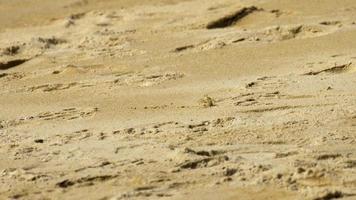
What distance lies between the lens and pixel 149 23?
8023 millimetres

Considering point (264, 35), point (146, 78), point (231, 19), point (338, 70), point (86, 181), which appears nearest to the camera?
point (86, 181)

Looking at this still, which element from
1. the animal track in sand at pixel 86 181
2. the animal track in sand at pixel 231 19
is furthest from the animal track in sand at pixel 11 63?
the animal track in sand at pixel 86 181

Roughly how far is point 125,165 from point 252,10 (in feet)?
13.4

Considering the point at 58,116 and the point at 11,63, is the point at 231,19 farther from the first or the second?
the point at 58,116

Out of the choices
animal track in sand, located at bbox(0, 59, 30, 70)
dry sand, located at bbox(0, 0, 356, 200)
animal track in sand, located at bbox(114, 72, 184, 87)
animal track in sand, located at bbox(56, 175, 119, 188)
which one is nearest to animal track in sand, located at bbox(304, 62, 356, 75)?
dry sand, located at bbox(0, 0, 356, 200)

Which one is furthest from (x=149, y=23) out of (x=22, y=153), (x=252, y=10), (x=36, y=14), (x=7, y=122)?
(x=22, y=153)

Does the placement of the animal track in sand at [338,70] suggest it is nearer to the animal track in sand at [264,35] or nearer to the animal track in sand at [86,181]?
the animal track in sand at [264,35]

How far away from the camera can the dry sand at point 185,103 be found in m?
3.81

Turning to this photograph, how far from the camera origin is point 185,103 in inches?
204

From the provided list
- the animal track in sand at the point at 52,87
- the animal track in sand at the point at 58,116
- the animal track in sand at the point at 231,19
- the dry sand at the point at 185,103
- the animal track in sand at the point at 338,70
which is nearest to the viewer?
the dry sand at the point at 185,103

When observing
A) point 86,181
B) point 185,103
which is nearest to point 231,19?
point 185,103

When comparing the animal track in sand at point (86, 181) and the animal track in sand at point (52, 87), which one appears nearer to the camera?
the animal track in sand at point (86, 181)

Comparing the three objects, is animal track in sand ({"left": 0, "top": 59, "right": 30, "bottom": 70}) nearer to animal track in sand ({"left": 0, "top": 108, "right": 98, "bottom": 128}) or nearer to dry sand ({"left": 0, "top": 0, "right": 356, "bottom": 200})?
dry sand ({"left": 0, "top": 0, "right": 356, "bottom": 200})

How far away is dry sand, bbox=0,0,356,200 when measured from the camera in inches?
150
